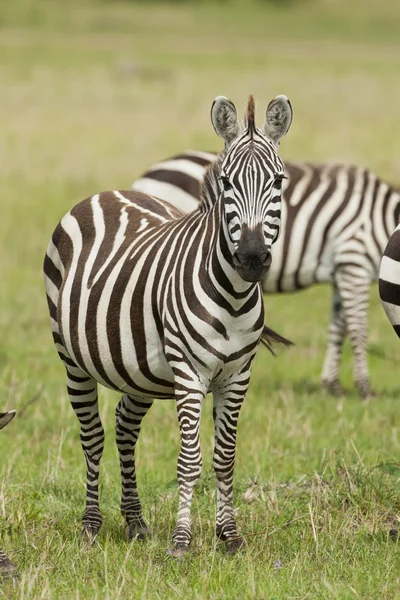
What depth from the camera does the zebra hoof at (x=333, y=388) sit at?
10.1 meters

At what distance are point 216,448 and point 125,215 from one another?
1.54 metres

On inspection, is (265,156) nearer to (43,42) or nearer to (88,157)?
(88,157)

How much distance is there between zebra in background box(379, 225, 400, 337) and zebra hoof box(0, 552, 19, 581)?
2.27m

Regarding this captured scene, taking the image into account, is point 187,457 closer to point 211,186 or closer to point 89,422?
point 89,422

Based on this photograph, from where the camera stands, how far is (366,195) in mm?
10633

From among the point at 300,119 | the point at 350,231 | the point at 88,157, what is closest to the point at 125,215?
the point at 350,231

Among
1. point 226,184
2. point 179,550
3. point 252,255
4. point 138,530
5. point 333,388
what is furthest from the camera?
point 333,388

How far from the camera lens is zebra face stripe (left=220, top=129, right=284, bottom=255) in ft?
14.9

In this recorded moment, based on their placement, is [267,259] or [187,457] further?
[187,457]

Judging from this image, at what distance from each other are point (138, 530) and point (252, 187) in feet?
7.30

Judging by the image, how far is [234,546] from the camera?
5113 millimetres

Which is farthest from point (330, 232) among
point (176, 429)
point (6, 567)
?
point (6, 567)

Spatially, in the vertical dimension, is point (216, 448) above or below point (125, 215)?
below

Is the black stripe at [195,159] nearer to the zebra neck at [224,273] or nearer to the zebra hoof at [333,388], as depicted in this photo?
the zebra hoof at [333,388]
